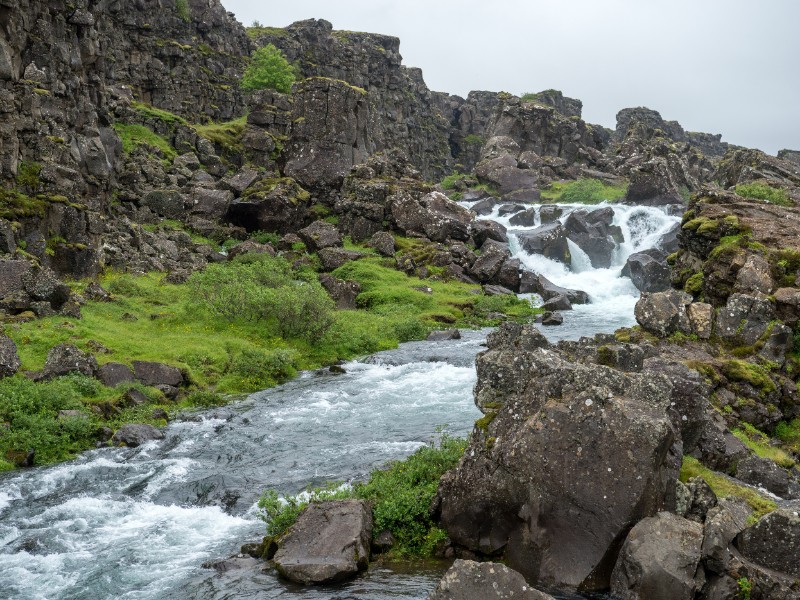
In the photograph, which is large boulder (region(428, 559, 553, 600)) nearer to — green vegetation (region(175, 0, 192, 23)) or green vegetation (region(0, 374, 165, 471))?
green vegetation (region(0, 374, 165, 471))

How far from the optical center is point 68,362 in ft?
79.3

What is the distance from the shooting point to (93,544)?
14.3 meters

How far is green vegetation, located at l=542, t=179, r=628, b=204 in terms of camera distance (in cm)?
8786

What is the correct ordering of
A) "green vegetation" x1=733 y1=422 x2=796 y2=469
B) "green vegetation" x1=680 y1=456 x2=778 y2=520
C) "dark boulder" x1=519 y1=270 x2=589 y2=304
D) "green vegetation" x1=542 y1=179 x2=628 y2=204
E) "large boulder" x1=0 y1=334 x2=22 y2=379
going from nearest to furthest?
1. "green vegetation" x1=680 y1=456 x2=778 y2=520
2. "green vegetation" x1=733 y1=422 x2=796 y2=469
3. "large boulder" x1=0 y1=334 x2=22 y2=379
4. "dark boulder" x1=519 y1=270 x2=589 y2=304
5. "green vegetation" x1=542 y1=179 x2=628 y2=204

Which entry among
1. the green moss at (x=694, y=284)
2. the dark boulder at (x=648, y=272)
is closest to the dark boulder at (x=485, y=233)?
the dark boulder at (x=648, y=272)

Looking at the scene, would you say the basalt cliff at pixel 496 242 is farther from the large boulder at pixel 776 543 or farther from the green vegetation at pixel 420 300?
the green vegetation at pixel 420 300

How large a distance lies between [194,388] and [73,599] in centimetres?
1455

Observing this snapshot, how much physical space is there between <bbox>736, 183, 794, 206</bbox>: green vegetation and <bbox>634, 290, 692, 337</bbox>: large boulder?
14392mm

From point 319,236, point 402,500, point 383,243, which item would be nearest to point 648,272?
point 383,243

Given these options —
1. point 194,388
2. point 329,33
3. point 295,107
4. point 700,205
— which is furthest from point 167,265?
point 329,33

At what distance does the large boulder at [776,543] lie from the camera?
10344 millimetres

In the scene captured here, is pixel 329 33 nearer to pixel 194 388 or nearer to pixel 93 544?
pixel 194 388

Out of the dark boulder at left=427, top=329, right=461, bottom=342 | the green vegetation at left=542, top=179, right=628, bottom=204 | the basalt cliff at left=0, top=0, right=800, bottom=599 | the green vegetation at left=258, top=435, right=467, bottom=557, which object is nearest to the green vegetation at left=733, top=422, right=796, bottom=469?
the basalt cliff at left=0, top=0, right=800, bottom=599

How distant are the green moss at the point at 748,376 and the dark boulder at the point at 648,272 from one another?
33314 mm
